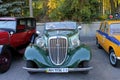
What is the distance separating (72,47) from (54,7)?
851 centimetres

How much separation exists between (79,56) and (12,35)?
3097 mm

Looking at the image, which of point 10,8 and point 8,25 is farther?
point 10,8

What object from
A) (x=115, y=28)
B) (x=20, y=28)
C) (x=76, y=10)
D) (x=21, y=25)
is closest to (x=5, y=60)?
(x=20, y=28)

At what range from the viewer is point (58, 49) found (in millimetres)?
6523

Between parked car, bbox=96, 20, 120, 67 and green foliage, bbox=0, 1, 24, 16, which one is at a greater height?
green foliage, bbox=0, 1, 24, 16

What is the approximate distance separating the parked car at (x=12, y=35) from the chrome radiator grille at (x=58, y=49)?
170 centimetres

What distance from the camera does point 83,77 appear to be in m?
6.61

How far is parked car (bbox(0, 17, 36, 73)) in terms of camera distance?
Result: 7.29m

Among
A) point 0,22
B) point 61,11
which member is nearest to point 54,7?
point 61,11

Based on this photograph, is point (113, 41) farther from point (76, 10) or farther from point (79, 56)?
point (76, 10)

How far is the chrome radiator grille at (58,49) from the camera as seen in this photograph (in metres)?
6.47

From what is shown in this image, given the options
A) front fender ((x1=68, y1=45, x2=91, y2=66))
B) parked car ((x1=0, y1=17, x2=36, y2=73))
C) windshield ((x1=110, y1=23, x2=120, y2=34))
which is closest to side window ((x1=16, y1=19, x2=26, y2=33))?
parked car ((x1=0, y1=17, x2=36, y2=73))

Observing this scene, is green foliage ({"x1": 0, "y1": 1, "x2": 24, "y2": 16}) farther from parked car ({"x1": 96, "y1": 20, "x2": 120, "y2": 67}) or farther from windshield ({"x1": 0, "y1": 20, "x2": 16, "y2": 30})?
parked car ({"x1": 96, "y1": 20, "x2": 120, "y2": 67})

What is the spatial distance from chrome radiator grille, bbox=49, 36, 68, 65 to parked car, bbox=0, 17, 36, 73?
1.70 m
